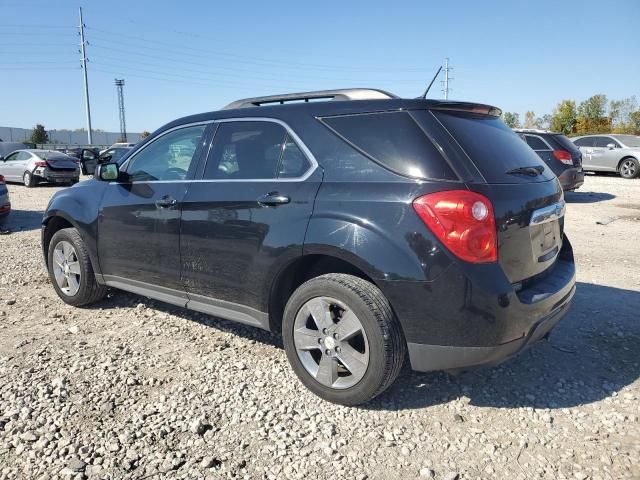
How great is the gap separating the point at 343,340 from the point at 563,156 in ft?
33.9

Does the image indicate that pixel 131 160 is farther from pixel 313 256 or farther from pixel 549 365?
pixel 549 365

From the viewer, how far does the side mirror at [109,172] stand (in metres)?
4.17

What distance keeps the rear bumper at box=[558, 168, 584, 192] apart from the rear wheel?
822 centimetres

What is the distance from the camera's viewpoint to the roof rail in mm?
3115

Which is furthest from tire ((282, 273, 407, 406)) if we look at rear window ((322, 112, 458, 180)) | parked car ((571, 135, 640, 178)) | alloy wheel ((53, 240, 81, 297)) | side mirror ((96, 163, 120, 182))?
parked car ((571, 135, 640, 178))

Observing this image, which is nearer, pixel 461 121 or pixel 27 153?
pixel 461 121

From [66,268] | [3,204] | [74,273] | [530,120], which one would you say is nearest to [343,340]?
[74,273]

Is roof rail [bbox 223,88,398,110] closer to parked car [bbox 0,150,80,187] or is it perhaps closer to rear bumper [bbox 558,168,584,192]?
rear bumper [bbox 558,168,584,192]

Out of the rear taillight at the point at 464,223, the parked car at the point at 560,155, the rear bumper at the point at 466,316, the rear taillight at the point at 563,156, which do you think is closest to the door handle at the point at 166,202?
the rear bumper at the point at 466,316

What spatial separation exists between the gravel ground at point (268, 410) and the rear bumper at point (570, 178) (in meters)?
7.57

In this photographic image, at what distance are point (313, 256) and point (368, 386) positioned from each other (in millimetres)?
835

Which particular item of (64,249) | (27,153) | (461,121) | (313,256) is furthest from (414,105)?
(27,153)

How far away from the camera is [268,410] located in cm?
292

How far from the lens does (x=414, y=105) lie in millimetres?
2834
